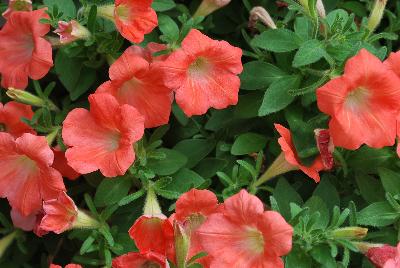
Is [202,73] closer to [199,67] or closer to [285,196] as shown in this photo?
[199,67]

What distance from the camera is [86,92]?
2.05 meters

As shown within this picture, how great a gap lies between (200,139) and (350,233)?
590 mm

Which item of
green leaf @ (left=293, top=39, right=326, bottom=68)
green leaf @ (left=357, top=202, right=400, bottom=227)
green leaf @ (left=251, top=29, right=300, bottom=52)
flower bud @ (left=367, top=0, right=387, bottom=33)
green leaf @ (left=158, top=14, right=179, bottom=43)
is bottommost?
green leaf @ (left=357, top=202, right=400, bottom=227)

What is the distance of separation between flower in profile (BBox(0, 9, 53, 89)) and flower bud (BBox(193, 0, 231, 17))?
469 mm

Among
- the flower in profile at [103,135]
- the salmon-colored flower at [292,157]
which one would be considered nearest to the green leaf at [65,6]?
the flower in profile at [103,135]

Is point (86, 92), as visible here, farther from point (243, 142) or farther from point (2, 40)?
point (243, 142)

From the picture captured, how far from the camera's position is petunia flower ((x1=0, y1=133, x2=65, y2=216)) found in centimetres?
169

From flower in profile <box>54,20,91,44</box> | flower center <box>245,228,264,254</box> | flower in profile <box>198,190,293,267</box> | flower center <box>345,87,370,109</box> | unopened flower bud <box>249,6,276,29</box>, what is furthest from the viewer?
unopened flower bud <box>249,6,276,29</box>

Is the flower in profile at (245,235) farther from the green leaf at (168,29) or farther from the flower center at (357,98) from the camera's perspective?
the green leaf at (168,29)

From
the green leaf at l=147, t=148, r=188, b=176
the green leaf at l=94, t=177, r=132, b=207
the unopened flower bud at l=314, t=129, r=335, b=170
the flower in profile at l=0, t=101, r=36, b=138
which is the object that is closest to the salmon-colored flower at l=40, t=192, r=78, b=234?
the green leaf at l=94, t=177, r=132, b=207

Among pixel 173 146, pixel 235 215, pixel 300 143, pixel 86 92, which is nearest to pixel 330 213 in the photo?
pixel 300 143

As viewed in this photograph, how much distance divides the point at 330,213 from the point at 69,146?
0.74 meters

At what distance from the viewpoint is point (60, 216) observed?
5.43 ft

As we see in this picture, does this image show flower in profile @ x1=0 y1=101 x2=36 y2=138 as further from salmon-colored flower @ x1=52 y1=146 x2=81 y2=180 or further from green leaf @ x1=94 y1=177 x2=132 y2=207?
green leaf @ x1=94 y1=177 x2=132 y2=207
